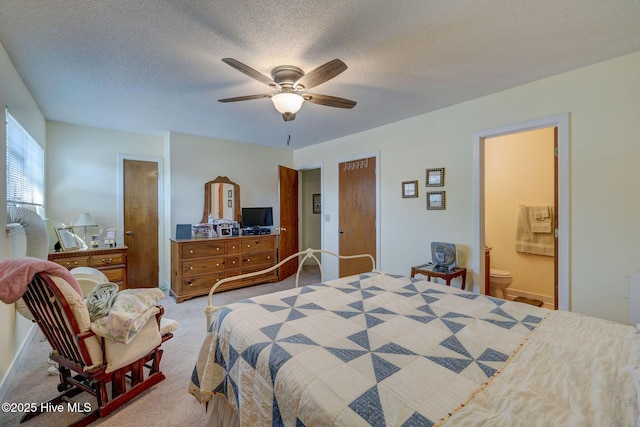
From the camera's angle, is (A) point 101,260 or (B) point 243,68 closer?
(B) point 243,68

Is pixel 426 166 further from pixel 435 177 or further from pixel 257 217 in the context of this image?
pixel 257 217

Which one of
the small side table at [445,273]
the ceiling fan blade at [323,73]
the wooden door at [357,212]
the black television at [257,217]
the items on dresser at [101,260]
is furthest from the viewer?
the black television at [257,217]

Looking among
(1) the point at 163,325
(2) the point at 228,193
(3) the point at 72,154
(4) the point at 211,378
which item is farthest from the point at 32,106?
(4) the point at 211,378

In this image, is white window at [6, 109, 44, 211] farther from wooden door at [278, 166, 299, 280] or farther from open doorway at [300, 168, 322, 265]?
open doorway at [300, 168, 322, 265]

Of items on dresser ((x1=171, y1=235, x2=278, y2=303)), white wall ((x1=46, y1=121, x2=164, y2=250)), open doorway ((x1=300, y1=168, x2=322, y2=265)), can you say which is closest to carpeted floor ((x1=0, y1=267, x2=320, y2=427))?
items on dresser ((x1=171, y1=235, x2=278, y2=303))

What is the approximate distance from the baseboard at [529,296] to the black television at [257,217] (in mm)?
3975

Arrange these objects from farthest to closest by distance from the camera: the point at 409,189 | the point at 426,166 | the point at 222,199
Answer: the point at 222,199 < the point at 409,189 < the point at 426,166

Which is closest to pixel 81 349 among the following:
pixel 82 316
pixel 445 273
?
pixel 82 316

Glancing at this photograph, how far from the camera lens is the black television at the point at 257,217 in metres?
4.80

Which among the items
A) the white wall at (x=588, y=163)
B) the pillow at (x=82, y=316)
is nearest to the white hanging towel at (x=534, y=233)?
the white wall at (x=588, y=163)

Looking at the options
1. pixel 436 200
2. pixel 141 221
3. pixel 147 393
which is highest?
pixel 436 200

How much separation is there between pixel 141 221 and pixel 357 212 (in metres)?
3.43

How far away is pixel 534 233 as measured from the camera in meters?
3.69

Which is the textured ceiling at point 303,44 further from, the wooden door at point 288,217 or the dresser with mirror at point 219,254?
Answer: the wooden door at point 288,217
